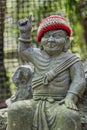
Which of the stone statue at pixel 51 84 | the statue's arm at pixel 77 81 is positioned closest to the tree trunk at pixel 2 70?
the stone statue at pixel 51 84

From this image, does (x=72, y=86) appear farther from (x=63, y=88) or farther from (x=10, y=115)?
(x=10, y=115)

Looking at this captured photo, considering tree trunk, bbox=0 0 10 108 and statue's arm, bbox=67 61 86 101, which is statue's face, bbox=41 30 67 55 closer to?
statue's arm, bbox=67 61 86 101

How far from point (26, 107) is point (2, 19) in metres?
3.97

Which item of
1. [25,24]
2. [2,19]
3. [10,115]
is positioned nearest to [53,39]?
[25,24]

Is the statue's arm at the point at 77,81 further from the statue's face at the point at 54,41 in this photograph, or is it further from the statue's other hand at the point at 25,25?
the statue's other hand at the point at 25,25

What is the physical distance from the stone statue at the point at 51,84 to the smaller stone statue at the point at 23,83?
17 cm

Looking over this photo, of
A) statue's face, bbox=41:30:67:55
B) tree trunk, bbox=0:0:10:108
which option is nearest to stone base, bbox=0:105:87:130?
Answer: statue's face, bbox=41:30:67:55

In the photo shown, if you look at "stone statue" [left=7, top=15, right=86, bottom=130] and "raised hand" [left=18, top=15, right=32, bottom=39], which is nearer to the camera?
"stone statue" [left=7, top=15, right=86, bottom=130]

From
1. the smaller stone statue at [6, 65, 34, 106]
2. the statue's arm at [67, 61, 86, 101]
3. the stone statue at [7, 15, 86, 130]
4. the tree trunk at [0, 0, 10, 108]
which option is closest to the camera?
the stone statue at [7, 15, 86, 130]

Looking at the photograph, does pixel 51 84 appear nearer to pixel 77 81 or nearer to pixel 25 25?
pixel 77 81

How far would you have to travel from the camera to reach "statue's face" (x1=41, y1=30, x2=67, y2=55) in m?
2.94

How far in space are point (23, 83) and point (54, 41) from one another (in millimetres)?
484

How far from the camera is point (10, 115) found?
277 centimetres

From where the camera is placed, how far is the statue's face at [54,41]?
2939 mm
